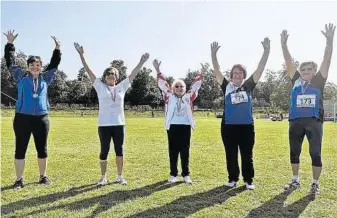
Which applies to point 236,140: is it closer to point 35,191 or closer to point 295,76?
point 295,76

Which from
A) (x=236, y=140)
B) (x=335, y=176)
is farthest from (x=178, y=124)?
(x=335, y=176)

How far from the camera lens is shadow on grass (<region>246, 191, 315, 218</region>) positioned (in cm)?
517

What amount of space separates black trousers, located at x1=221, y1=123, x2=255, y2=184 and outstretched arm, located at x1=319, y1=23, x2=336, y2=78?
1453mm

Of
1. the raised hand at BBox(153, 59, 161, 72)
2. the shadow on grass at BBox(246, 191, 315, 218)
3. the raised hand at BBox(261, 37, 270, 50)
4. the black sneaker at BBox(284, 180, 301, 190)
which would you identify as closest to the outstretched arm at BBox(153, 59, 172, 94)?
the raised hand at BBox(153, 59, 161, 72)

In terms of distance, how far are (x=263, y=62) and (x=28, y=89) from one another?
4.02 meters

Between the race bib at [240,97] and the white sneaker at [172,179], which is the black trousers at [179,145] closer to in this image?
the white sneaker at [172,179]

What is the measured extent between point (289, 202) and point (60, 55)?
4654 millimetres

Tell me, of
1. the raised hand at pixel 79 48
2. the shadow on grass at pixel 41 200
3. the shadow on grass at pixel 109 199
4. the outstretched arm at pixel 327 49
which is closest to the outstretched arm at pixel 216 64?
the outstretched arm at pixel 327 49

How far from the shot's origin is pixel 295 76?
683 centimetres

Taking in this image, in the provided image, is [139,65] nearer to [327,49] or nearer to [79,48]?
[79,48]

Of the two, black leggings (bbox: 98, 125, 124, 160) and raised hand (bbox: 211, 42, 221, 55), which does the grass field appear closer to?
black leggings (bbox: 98, 125, 124, 160)

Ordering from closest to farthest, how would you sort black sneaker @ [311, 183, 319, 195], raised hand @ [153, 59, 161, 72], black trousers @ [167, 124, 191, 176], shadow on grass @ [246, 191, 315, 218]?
shadow on grass @ [246, 191, 315, 218] → black sneaker @ [311, 183, 319, 195] → black trousers @ [167, 124, 191, 176] → raised hand @ [153, 59, 161, 72]

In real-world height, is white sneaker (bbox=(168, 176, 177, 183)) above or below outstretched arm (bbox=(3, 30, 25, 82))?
below

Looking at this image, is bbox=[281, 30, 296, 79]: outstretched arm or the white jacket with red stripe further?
the white jacket with red stripe
